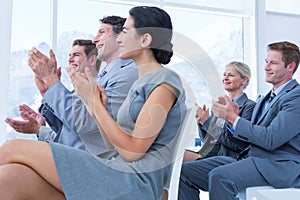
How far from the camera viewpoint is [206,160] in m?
2.68

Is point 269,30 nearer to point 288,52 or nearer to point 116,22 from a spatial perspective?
point 288,52

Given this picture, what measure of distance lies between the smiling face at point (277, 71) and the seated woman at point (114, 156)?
1.26 meters

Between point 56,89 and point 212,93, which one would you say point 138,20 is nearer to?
point 56,89

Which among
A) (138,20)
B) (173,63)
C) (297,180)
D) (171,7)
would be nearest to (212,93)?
(173,63)

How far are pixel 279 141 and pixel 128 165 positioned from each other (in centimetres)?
116

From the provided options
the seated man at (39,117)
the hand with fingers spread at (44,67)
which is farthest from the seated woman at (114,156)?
the seated man at (39,117)

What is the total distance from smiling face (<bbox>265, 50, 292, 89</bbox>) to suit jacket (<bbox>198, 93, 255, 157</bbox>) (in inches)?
9.8

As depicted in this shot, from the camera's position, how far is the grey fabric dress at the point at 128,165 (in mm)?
1327

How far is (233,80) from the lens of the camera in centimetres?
306

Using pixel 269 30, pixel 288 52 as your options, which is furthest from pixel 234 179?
pixel 269 30

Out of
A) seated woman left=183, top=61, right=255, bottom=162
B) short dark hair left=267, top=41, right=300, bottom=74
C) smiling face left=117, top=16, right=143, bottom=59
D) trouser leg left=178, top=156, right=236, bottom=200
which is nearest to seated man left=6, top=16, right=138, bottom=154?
smiling face left=117, top=16, right=143, bottom=59

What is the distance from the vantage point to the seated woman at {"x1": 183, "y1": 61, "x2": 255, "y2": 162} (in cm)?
248

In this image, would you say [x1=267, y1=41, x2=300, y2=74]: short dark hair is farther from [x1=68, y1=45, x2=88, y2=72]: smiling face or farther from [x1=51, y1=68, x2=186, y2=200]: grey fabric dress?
[x1=51, y1=68, x2=186, y2=200]: grey fabric dress

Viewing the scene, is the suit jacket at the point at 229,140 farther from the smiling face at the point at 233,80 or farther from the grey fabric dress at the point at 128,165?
the grey fabric dress at the point at 128,165
